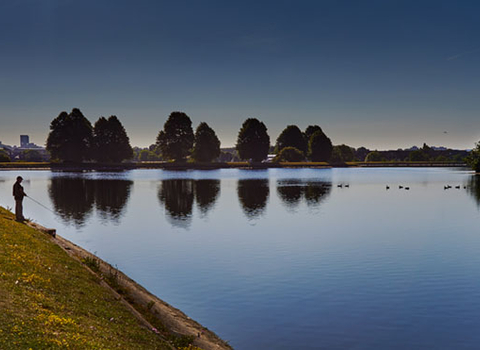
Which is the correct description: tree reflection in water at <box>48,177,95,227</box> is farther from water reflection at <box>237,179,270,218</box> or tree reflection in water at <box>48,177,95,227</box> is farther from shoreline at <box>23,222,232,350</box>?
shoreline at <box>23,222,232,350</box>

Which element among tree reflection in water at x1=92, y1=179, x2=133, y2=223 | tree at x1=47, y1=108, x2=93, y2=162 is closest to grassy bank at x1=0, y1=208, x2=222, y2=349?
tree reflection in water at x1=92, y1=179, x2=133, y2=223

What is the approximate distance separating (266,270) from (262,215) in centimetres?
2642

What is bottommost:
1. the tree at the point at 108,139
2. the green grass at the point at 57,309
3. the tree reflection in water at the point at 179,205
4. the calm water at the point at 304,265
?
the calm water at the point at 304,265

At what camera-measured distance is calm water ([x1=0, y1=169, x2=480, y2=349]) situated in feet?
62.0

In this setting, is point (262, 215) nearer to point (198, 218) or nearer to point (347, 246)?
point (198, 218)

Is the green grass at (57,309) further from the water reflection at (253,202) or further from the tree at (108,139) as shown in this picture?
the tree at (108,139)

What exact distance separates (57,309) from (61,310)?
128mm

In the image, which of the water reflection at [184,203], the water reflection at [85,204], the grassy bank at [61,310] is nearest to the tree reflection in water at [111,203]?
the water reflection at [85,204]

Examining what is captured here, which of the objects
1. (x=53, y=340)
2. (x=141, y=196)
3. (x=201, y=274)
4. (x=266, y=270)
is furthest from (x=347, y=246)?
(x=141, y=196)

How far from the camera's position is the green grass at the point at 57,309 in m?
11.3

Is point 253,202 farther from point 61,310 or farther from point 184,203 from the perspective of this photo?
point 61,310

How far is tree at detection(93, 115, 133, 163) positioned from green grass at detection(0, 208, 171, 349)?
176344 millimetres

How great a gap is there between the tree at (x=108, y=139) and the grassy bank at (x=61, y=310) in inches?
6934

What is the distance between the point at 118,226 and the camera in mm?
46750
